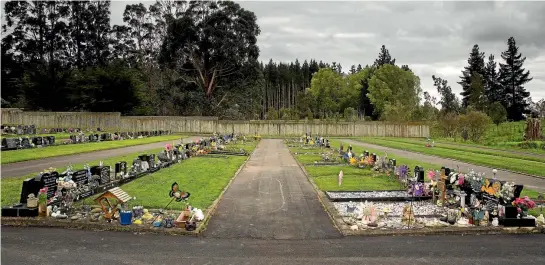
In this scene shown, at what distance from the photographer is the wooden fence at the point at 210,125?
66.8 m

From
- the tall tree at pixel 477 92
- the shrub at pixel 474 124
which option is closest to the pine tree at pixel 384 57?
the tall tree at pixel 477 92

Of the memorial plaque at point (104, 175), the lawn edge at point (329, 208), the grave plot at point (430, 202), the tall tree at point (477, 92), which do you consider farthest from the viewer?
the tall tree at point (477, 92)

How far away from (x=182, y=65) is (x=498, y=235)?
224ft

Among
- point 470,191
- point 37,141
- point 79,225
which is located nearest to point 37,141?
point 37,141

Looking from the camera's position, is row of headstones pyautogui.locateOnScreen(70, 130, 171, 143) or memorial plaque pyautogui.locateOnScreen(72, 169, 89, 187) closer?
memorial plaque pyautogui.locateOnScreen(72, 169, 89, 187)

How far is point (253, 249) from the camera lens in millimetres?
10359

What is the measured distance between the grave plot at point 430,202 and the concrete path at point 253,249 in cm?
92

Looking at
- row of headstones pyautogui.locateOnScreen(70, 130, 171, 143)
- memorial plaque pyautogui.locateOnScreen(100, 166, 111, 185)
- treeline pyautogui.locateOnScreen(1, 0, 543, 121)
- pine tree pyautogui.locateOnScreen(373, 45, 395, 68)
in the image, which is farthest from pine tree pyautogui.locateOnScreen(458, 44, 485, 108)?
memorial plaque pyautogui.locateOnScreen(100, 166, 111, 185)

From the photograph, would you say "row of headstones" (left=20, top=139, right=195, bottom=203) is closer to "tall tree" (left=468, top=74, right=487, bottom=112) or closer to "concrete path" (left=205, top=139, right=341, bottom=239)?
"concrete path" (left=205, top=139, right=341, bottom=239)

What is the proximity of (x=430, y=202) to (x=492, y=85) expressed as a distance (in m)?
88.9

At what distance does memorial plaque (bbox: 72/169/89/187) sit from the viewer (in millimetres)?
14852

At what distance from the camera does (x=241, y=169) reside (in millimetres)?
25234

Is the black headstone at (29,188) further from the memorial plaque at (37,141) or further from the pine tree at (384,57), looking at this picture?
the pine tree at (384,57)

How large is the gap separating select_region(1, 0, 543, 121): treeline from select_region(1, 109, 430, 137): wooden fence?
454 centimetres
